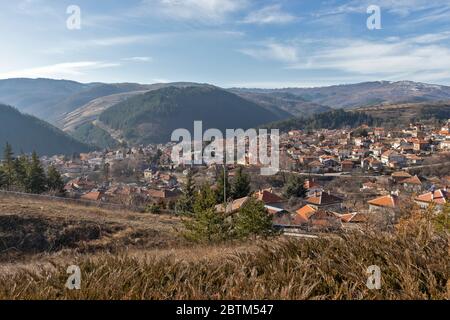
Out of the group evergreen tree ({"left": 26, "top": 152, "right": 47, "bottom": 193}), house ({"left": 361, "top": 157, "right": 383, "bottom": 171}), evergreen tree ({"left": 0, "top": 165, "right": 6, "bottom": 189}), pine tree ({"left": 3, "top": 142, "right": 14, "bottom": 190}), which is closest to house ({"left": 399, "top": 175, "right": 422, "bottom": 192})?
house ({"left": 361, "top": 157, "right": 383, "bottom": 171})

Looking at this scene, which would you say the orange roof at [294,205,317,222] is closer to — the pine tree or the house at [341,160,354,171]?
the pine tree

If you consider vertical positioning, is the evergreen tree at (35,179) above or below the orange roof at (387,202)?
above

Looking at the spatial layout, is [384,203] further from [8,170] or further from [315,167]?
[315,167]

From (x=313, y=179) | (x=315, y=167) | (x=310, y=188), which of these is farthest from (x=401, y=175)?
(x=310, y=188)

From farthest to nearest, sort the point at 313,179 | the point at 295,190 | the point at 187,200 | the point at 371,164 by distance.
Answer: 1. the point at 371,164
2. the point at 313,179
3. the point at 295,190
4. the point at 187,200

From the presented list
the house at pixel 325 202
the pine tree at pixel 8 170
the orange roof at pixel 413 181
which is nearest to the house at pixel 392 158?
the orange roof at pixel 413 181

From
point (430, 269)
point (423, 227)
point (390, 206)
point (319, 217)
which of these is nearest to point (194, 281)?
point (430, 269)

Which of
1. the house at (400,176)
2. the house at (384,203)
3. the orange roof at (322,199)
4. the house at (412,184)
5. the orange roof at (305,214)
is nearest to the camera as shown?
the orange roof at (305,214)

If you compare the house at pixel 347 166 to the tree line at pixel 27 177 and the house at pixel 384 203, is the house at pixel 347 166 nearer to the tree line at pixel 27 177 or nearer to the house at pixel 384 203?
the house at pixel 384 203
